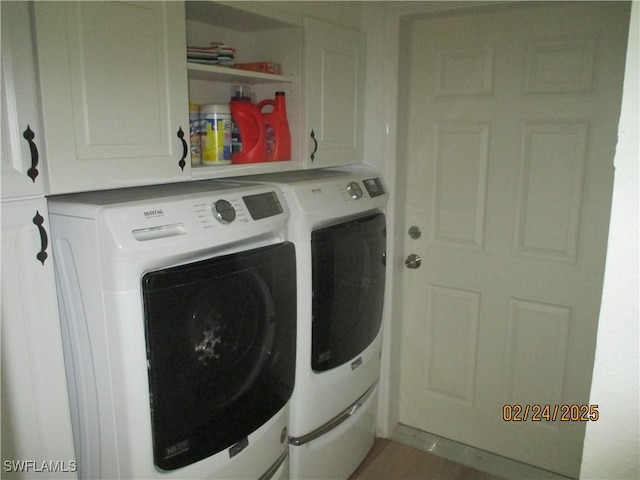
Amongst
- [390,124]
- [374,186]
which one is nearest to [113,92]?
[374,186]

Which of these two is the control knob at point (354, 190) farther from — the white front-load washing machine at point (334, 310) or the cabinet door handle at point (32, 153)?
the cabinet door handle at point (32, 153)

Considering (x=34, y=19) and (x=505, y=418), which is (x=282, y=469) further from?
(x=34, y=19)

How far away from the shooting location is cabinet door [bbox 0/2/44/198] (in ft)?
3.50

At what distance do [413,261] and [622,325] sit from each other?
1903 mm

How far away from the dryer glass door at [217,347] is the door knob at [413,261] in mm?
957

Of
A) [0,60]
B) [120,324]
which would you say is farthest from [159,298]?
[0,60]

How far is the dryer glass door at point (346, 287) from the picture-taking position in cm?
175

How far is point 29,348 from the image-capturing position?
1156 millimetres

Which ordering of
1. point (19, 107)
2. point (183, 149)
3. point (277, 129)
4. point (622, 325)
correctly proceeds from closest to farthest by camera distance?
point (622, 325)
point (19, 107)
point (183, 149)
point (277, 129)

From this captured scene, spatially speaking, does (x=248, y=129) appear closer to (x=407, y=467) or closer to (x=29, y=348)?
(x=29, y=348)

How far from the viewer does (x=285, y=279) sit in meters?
1.58

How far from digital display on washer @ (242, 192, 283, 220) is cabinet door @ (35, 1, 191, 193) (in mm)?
214

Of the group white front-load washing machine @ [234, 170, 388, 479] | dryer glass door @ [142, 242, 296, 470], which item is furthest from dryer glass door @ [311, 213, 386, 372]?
dryer glass door @ [142, 242, 296, 470]

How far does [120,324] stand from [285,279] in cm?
54
